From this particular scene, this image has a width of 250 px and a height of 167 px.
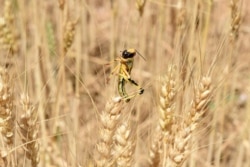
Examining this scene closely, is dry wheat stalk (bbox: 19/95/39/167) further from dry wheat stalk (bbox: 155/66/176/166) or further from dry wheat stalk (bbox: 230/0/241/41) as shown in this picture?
dry wheat stalk (bbox: 230/0/241/41)

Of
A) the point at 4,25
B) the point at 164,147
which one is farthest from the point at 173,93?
the point at 4,25

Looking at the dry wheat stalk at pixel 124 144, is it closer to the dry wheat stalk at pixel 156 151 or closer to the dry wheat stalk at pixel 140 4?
the dry wheat stalk at pixel 156 151

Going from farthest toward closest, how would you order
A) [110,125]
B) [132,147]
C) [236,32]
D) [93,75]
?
1. [93,75]
2. [236,32]
3. [132,147]
4. [110,125]

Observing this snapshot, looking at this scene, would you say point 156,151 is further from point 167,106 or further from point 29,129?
point 29,129

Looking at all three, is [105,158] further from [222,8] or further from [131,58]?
[222,8]

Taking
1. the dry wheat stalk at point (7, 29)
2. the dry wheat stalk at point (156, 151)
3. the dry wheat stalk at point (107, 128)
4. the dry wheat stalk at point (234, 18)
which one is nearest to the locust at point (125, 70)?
the dry wheat stalk at point (107, 128)

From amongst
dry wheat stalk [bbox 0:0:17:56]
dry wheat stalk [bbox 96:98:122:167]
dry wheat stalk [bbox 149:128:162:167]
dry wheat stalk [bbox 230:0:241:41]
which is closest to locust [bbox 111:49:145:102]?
dry wheat stalk [bbox 96:98:122:167]
